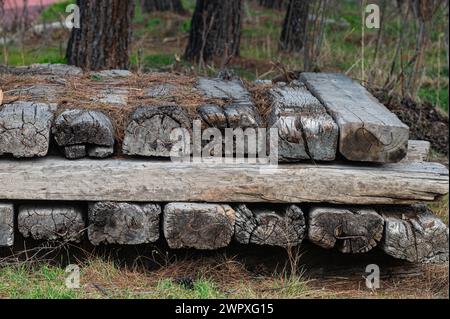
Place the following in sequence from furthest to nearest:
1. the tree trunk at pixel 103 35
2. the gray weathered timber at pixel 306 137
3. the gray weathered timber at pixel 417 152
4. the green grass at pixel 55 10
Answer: the green grass at pixel 55 10
the tree trunk at pixel 103 35
the gray weathered timber at pixel 417 152
the gray weathered timber at pixel 306 137

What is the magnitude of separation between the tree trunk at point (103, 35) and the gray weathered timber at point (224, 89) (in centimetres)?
150

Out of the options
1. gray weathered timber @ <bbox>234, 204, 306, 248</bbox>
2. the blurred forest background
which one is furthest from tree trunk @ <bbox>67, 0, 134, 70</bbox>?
gray weathered timber @ <bbox>234, 204, 306, 248</bbox>

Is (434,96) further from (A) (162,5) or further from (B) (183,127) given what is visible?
(A) (162,5)

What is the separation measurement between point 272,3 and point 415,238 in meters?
11.2

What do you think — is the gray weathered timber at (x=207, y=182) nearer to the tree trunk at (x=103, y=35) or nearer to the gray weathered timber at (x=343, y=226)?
the gray weathered timber at (x=343, y=226)

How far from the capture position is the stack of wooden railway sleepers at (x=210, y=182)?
4633 millimetres

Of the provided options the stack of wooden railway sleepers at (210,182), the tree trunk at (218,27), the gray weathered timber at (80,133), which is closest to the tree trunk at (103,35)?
the tree trunk at (218,27)

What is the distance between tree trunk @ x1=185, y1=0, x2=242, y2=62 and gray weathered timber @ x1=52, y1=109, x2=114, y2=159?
176 inches

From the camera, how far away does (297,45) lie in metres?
10.5

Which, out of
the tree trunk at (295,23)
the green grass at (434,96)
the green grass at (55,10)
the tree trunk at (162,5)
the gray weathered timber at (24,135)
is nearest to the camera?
the gray weathered timber at (24,135)

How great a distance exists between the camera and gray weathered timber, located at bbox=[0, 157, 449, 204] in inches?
182
